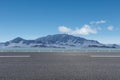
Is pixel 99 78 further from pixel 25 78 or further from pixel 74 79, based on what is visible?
pixel 25 78

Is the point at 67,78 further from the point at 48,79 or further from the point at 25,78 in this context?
the point at 25,78

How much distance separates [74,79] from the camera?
25.1 m

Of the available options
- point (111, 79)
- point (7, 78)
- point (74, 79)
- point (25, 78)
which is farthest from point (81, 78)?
point (7, 78)

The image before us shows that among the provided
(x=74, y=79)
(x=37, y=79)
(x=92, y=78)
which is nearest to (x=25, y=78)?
(x=37, y=79)

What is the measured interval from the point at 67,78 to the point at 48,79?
75.5 inches

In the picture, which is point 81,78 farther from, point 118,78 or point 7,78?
point 7,78

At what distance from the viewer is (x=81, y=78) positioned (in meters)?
25.7

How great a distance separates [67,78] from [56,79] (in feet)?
4.13

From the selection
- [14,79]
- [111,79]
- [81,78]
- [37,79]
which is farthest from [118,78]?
[14,79]

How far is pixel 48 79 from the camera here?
25047 millimetres

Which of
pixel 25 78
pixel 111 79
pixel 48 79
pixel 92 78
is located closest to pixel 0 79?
pixel 25 78

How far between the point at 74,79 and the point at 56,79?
5.44 feet

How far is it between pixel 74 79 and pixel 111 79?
3.36m

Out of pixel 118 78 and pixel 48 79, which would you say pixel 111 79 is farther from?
pixel 48 79
